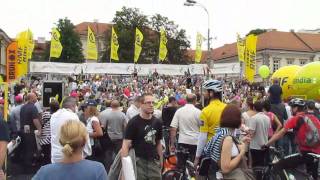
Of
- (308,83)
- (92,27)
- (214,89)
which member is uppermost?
(92,27)

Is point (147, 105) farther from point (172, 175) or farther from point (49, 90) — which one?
point (49, 90)

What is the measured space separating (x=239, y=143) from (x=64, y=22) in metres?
96.8

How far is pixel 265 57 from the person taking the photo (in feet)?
310

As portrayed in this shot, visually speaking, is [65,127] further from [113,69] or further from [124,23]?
[124,23]

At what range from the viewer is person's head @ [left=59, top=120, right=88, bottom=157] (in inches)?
138

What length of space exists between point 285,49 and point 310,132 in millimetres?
91420

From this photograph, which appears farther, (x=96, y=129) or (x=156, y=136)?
(x=96, y=129)

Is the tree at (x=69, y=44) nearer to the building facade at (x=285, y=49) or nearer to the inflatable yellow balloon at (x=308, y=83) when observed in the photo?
the building facade at (x=285, y=49)

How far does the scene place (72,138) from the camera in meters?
3.51

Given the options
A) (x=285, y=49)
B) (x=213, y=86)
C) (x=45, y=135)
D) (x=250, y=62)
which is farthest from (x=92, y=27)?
(x=213, y=86)

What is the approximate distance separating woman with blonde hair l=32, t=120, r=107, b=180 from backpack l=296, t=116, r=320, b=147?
17.2 feet

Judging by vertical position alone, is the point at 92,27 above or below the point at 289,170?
above

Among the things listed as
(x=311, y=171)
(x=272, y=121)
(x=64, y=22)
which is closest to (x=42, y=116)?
(x=272, y=121)

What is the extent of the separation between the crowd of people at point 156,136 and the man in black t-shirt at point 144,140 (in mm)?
13
